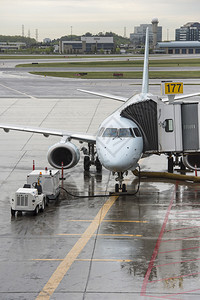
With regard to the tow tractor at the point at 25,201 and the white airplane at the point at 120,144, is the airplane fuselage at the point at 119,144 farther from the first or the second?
the tow tractor at the point at 25,201

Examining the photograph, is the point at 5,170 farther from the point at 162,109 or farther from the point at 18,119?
the point at 18,119

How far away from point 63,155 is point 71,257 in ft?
47.3

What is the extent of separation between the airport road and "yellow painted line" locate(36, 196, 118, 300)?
0.09 ft

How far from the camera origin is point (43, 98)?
7694cm

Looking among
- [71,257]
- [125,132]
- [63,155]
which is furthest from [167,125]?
[71,257]

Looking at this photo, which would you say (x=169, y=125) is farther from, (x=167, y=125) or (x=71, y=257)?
(x=71, y=257)

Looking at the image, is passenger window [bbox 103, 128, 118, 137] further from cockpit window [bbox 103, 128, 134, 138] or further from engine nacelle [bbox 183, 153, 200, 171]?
engine nacelle [bbox 183, 153, 200, 171]

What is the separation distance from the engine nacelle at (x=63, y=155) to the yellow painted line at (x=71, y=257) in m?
5.76

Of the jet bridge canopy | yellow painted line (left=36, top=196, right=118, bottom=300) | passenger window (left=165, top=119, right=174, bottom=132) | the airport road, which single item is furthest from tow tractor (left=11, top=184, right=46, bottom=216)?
passenger window (left=165, top=119, right=174, bottom=132)

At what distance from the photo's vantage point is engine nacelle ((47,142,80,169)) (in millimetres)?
33875

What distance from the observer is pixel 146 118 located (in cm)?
3181

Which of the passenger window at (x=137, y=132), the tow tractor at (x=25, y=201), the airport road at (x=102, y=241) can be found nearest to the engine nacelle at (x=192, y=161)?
the airport road at (x=102, y=241)

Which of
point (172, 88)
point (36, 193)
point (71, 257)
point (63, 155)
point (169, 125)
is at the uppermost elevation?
point (172, 88)

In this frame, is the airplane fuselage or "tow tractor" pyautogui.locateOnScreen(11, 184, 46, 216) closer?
"tow tractor" pyautogui.locateOnScreen(11, 184, 46, 216)
